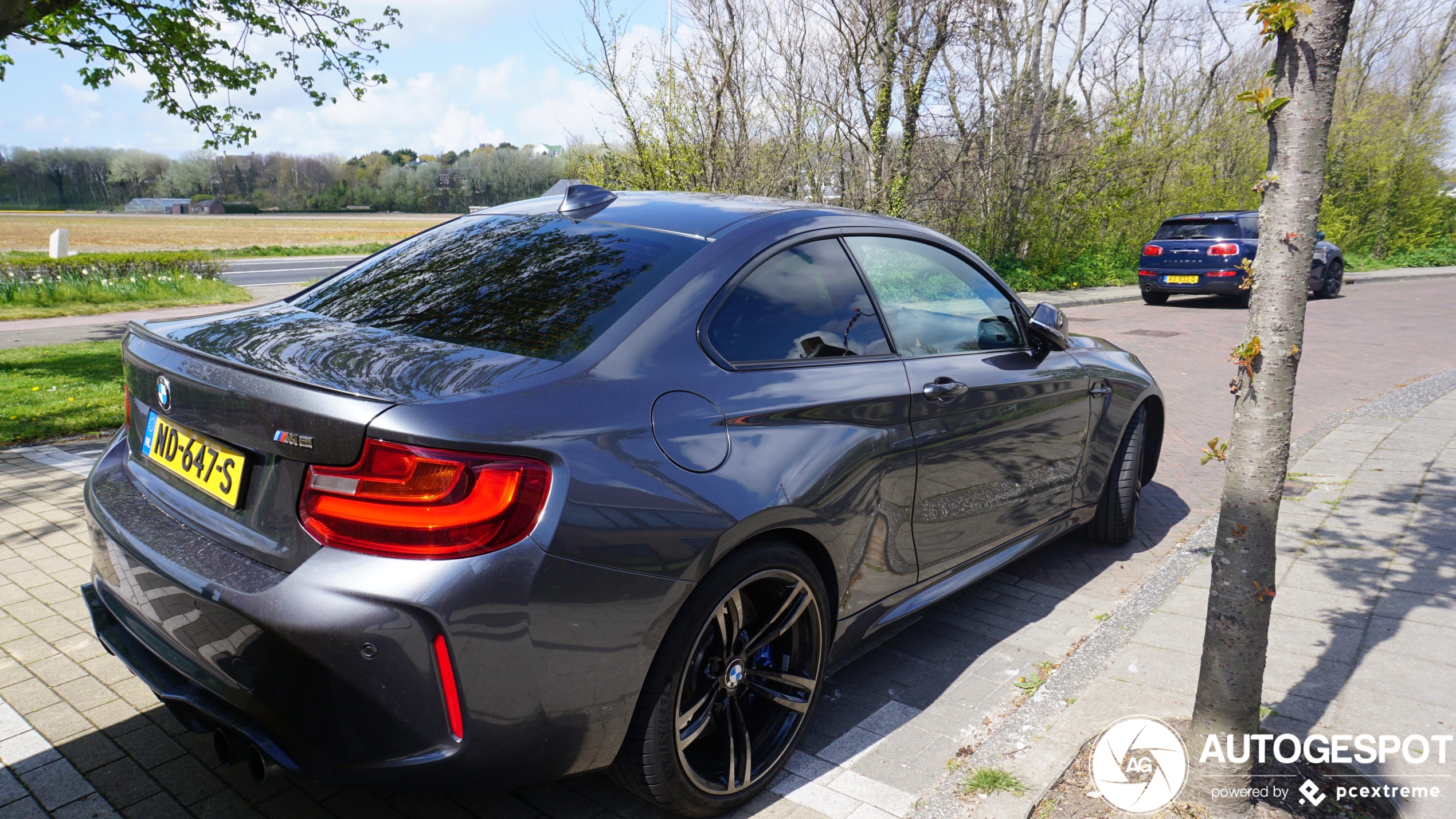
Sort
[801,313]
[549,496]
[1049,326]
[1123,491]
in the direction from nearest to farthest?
[549,496]
[801,313]
[1049,326]
[1123,491]

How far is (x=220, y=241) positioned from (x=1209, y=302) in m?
47.2

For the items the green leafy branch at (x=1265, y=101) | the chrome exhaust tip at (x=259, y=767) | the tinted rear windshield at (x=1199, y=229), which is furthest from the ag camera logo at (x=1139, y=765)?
the tinted rear windshield at (x=1199, y=229)

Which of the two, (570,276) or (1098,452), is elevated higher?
(570,276)

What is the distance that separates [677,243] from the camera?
2617mm

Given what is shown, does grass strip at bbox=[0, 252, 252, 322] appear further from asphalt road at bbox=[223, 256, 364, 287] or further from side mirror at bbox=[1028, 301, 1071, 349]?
side mirror at bbox=[1028, 301, 1071, 349]

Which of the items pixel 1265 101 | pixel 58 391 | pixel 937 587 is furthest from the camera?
pixel 58 391

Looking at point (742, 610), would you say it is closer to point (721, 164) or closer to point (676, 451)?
point (676, 451)

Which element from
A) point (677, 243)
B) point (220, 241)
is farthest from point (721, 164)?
point (220, 241)

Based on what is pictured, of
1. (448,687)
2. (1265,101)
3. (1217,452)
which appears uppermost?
(1265,101)

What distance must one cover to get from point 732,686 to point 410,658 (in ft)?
2.94

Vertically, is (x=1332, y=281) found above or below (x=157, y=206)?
below

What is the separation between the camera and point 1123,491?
439 centimetres

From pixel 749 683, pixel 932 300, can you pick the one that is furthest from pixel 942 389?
pixel 749 683

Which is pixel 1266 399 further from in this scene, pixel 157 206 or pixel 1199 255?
pixel 157 206
